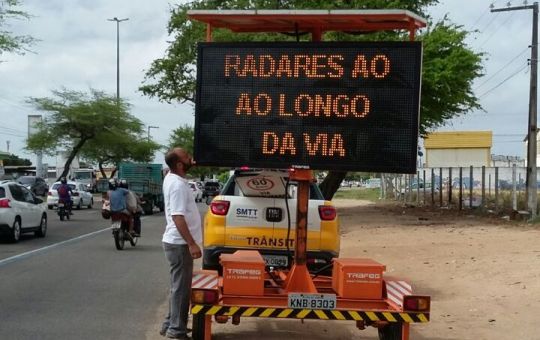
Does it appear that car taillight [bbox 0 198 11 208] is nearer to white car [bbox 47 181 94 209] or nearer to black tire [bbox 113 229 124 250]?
black tire [bbox 113 229 124 250]

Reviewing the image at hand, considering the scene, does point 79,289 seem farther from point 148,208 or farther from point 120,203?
point 148,208

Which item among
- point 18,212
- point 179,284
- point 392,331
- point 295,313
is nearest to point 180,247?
point 179,284

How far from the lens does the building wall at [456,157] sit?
219ft

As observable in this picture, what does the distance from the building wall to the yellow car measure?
59250mm

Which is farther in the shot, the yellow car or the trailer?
the yellow car

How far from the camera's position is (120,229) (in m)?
16.4

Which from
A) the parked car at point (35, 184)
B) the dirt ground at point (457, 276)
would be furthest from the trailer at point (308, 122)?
the parked car at point (35, 184)

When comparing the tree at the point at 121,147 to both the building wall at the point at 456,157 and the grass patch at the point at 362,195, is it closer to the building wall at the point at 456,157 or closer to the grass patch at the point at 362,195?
the grass patch at the point at 362,195

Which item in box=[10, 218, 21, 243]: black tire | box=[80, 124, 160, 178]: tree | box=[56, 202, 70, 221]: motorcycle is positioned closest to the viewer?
box=[10, 218, 21, 243]: black tire

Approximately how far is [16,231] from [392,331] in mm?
13307

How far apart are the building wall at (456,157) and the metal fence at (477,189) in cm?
2846

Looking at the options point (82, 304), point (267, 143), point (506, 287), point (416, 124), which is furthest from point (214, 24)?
point (506, 287)

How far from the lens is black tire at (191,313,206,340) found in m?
6.76

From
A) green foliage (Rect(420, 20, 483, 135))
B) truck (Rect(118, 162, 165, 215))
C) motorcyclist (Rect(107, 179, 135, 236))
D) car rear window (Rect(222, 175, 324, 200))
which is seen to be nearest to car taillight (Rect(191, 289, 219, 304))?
car rear window (Rect(222, 175, 324, 200))
